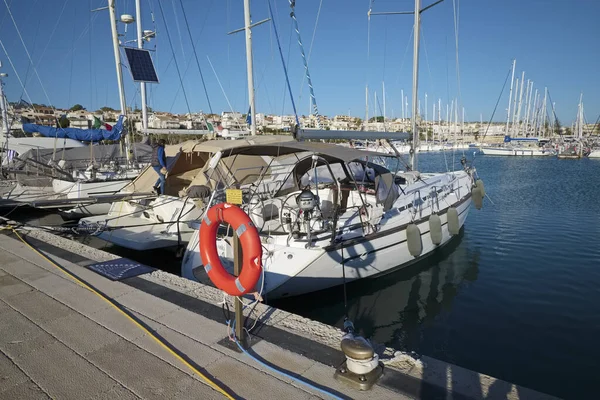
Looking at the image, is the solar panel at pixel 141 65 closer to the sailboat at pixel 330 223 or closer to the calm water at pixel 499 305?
the calm water at pixel 499 305

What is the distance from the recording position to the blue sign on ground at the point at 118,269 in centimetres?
530

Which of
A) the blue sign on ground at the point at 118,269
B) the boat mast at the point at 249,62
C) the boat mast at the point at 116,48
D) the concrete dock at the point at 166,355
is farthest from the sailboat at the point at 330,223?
the boat mast at the point at 116,48

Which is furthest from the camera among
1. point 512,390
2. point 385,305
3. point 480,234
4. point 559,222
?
point 559,222

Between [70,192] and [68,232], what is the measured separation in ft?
16.9

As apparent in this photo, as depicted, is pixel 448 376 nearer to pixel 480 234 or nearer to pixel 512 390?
pixel 512 390

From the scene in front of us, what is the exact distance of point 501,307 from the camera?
7059 mm

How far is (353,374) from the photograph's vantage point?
9.65ft

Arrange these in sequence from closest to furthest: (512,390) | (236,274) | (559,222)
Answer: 1. (512,390)
2. (236,274)
3. (559,222)

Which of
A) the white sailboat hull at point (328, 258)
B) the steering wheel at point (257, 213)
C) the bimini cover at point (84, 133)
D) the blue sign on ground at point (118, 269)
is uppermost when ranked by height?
the bimini cover at point (84, 133)

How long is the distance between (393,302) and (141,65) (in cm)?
1637

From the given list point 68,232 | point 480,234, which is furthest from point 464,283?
point 68,232

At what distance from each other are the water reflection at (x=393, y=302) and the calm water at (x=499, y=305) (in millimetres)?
19

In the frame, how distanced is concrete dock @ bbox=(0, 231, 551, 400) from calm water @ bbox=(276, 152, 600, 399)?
2.70m

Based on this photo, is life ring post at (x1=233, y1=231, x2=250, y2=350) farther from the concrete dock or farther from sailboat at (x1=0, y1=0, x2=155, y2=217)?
sailboat at (x1=0, y1=0, x2=155, y2=217)
